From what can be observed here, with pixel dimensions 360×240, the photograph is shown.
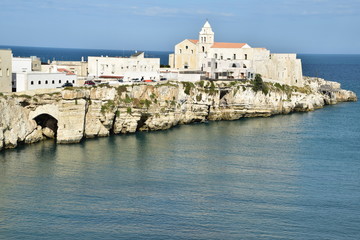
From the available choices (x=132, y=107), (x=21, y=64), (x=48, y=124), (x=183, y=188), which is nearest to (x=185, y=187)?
(x=183, y=188)

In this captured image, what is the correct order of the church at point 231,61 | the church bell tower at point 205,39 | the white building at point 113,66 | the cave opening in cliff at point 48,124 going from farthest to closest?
the church bell tower at point 205,39 < the church at point 231,61 < the white building at point 113,66 < the cave opening in cliff at point 48,124

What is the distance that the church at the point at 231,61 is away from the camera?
78312 millimetres

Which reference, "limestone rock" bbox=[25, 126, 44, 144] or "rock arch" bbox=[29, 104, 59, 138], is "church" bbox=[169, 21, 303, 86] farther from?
"limestone rock" bbox=[25, 126, 44, 144]

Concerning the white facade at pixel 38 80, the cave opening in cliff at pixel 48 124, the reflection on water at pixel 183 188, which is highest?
the white facade at pixel 38 80

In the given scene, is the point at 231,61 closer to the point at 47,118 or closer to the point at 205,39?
the point at 205,39

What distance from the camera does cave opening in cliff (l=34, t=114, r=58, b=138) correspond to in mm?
53812

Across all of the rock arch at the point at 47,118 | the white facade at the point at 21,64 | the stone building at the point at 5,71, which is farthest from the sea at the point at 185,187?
the white facade at the point at 21,64

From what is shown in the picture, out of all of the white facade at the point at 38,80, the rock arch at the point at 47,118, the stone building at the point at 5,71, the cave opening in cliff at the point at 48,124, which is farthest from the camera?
the white facade at the point at 38,80

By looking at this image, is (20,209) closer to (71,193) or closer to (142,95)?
(71,193)

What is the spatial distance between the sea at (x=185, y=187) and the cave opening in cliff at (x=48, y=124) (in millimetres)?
1810

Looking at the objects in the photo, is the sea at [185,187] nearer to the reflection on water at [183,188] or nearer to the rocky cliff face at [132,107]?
the reflection on water at [183,188]

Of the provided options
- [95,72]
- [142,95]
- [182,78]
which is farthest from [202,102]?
[95,72]

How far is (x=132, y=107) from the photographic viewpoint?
5891cm

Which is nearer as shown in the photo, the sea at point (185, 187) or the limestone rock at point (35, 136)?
the sea at point (185, 187)
